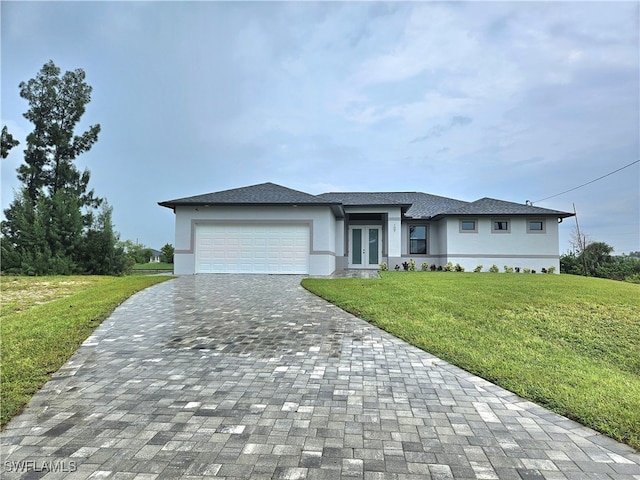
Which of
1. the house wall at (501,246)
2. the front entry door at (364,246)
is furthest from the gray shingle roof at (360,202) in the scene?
the front entry door at (364,246)

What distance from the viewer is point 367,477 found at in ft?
7.00

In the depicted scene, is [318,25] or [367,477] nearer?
[367,477]

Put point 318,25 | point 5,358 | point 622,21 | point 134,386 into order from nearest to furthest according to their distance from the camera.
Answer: point 134,386 < point 5,358 < point 622,21 < point 318,25

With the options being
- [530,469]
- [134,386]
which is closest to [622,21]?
[530,469]

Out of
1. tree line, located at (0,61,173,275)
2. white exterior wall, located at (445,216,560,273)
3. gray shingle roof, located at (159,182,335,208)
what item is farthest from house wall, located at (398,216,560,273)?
tree line, located at (0,61,173,275)

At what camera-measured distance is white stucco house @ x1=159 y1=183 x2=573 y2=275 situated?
15.3 metres

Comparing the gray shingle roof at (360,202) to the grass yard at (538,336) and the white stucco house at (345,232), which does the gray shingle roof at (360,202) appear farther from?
the grass yard at (538,336)

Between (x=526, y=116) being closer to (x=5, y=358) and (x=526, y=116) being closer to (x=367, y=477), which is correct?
(x=367, y=477)

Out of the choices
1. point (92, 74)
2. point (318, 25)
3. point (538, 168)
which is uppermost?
point (92, 74)

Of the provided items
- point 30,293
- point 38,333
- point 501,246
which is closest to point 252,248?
point 30,293

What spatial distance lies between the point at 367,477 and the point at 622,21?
14.2 meters

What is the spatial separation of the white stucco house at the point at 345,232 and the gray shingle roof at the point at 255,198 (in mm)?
45

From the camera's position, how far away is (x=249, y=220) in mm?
15258

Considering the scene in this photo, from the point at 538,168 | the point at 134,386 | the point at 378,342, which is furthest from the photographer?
the point at 538,168
